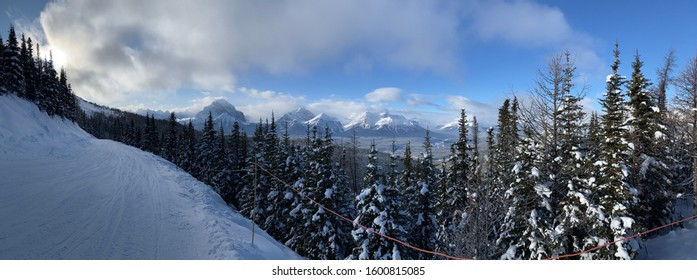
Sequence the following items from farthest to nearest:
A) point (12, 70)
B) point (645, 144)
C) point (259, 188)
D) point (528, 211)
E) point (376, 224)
Result: point (12, 70) → point (259, 188) → point (645, 144) → point (376, 224) → point (528, 211)

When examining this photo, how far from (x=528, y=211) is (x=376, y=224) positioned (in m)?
7.79

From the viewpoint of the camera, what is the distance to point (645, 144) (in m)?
18.0

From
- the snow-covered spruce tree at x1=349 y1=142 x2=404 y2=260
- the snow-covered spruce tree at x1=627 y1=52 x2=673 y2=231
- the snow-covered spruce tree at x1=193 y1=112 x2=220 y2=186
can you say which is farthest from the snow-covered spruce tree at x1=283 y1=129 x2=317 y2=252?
the snow-covered spruce tree at x1=627 y1=52 x2=673 y2=231

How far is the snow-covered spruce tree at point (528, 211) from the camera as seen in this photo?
14.0 m

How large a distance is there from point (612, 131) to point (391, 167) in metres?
13.5

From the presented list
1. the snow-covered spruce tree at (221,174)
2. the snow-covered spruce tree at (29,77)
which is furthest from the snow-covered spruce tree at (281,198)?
the snow-covered spruce tree at (29,77)

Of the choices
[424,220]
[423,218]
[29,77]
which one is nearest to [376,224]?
[423,218]

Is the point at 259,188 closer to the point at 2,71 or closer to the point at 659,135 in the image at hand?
the point at 659,135

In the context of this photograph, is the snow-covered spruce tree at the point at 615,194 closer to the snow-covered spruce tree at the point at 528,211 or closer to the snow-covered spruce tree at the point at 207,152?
the snow-covered spruce tree at the point at 528,211

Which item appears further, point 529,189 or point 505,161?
point 505,161

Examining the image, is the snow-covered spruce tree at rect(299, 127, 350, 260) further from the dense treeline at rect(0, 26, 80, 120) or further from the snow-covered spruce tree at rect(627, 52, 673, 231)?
the dense treeline at rect(0, 26, 80, 120)

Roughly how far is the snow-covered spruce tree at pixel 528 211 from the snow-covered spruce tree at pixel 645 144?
263 inches
